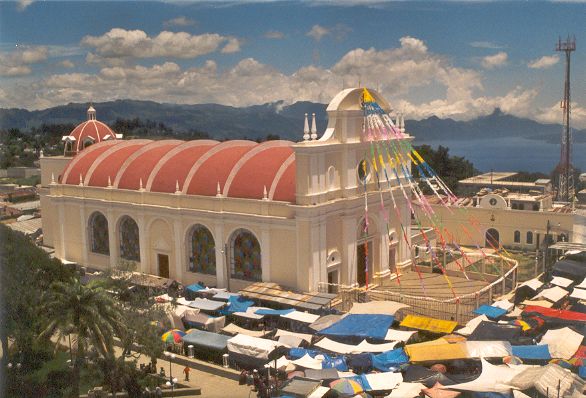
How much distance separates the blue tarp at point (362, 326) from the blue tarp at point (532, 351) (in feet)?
10.3

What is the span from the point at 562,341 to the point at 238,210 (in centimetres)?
1053

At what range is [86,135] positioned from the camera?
96.5 ft

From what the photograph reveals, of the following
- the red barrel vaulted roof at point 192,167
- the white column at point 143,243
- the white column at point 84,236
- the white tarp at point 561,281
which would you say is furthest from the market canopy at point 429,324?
the white column at point 84,236

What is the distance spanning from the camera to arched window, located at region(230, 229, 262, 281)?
21109mm

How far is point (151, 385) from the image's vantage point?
47.0ft

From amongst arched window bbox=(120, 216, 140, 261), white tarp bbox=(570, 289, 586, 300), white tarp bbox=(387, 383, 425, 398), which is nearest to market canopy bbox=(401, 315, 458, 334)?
white tarp bbox=(387, 383, 425, 398)

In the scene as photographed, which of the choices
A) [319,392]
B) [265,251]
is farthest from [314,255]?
[319,392]

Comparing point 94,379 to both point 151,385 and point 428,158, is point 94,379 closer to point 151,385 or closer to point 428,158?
point 151,385

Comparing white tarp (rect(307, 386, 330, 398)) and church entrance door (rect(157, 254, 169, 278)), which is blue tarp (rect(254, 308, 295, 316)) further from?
church entrance door (rect(157, 254, 169, 278))

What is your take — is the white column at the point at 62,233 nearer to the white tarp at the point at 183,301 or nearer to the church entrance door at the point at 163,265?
the church entrance door at the point at 163,265

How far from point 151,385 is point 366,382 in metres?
4.75

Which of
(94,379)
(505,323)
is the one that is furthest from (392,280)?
(94,379)

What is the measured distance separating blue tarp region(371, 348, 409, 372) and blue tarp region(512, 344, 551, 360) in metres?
2.52

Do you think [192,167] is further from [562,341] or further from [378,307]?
[562,341]
